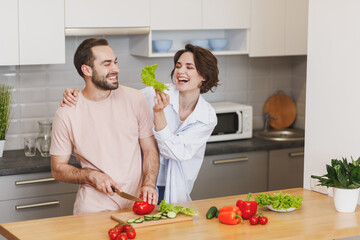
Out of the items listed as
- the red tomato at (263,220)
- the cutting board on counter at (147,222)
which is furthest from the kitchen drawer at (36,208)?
the red tomato at (263,220)

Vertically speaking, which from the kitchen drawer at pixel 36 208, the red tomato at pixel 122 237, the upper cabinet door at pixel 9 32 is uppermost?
the upper cabinet door at pixel 9 32

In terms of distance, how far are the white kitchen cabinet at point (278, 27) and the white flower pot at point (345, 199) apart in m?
2.02

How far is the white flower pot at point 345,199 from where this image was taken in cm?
308

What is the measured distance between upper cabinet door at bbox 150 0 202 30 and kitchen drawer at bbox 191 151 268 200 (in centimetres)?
100

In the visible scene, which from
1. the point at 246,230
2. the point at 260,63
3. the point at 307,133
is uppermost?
the point at 260,63

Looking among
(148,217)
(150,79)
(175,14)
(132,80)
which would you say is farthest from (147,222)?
(132,80)

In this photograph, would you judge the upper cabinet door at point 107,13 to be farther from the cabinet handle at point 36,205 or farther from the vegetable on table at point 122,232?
the vegetable on table at point 122,232

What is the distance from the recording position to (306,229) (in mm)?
2855

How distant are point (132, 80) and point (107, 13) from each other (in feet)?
2.43

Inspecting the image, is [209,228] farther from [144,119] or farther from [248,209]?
[144,119]

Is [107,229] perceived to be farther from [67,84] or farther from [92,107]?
[67,84]

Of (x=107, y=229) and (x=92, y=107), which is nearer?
(x=107, y=229)

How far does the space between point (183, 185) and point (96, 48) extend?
Answer: 0.92 meters

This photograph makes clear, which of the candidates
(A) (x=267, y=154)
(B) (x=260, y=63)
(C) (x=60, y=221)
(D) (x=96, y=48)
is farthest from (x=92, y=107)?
(B) (x=260, y=63)
